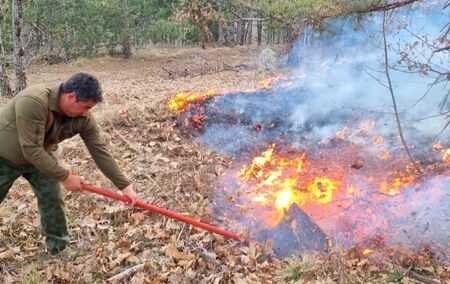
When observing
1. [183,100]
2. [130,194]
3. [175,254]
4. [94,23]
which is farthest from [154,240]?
[94,23]

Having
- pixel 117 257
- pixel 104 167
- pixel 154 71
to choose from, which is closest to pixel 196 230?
pixel 117 257

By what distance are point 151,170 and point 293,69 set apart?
9.94m

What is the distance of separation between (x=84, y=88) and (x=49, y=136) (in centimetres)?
75

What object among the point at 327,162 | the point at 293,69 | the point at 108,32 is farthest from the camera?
the point at 108,32

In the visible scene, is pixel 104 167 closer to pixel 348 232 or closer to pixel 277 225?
pixel 277 225

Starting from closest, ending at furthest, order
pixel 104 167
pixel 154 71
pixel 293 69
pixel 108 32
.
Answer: pixel 104 167 < pixel 293 69 < pixel 154 71 < pixel 108 32

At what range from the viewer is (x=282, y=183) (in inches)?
229

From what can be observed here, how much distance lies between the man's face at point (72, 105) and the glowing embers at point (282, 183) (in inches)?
93.5

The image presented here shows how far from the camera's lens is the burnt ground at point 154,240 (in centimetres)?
424

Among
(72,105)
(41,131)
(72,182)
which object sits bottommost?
(72,182)

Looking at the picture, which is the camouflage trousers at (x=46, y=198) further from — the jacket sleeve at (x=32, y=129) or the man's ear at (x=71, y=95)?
the man's ear at (x=71, y=95)

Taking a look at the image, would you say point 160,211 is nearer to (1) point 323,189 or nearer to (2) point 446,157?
(1) point 323,189

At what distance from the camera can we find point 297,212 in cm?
482

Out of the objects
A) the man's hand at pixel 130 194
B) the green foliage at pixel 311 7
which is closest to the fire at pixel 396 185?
the green foliage at pixel 311 7
